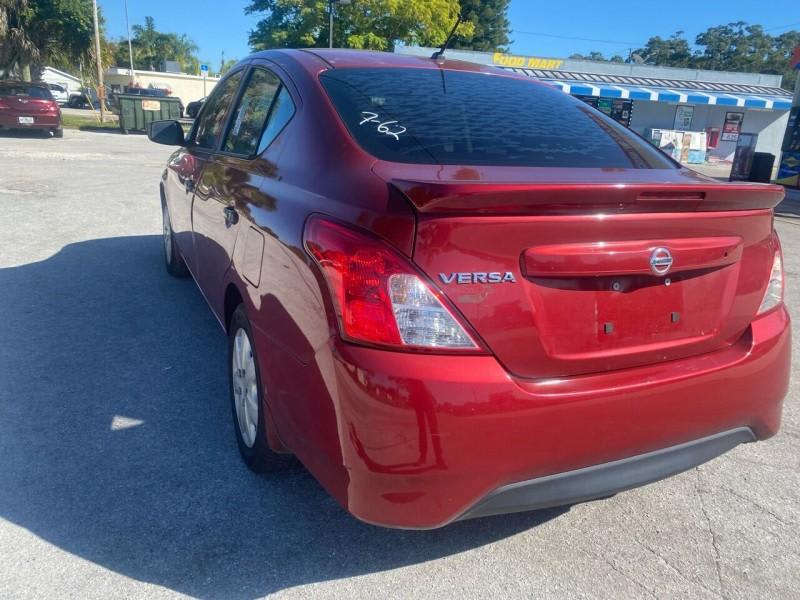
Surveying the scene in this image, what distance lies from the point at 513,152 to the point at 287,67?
1.18 meters

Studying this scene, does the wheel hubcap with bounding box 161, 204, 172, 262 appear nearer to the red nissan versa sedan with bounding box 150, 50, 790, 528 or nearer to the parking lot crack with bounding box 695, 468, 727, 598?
the red nissan versa sedan with bounding box 150, 50, 790, 528

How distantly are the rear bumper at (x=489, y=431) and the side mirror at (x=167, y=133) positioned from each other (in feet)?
9.96

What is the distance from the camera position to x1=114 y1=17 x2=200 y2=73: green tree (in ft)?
315

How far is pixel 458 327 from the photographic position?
1.83 m

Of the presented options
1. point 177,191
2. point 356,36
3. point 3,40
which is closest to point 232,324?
point 177,191

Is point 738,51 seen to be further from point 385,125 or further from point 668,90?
point 385,125

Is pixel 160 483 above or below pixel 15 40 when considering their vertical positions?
below

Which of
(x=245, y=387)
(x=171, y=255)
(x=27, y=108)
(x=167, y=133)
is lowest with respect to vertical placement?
(x=171, y=255)

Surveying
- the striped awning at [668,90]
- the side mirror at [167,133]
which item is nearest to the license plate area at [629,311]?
the side mirror at [167,133]

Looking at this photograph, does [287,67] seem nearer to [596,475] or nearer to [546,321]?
[546,321]

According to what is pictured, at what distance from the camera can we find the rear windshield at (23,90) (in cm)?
1980

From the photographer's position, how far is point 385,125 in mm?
2457

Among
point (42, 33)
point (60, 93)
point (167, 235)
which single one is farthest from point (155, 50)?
point (167, 235)

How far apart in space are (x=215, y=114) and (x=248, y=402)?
2036 mm
